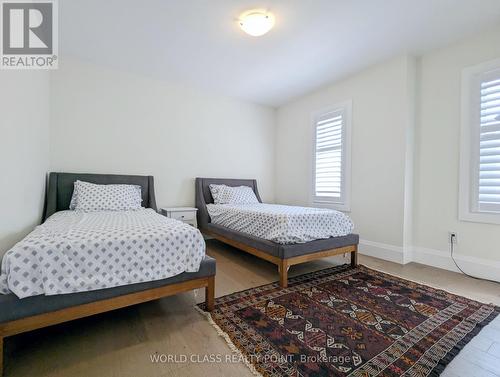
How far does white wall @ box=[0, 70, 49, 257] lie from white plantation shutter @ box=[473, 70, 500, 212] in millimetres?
4128

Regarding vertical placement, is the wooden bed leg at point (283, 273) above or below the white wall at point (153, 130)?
below

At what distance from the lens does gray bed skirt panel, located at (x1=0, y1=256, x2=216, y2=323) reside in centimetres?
119

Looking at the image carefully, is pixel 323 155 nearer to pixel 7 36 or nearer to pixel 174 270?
pixel 174 270

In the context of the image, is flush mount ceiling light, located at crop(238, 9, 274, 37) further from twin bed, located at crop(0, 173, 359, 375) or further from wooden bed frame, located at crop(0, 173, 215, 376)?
wooden bed frame, located at crop(0, 173, 215, 376)

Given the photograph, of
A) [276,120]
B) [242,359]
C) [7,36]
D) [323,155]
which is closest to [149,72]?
[7,36]

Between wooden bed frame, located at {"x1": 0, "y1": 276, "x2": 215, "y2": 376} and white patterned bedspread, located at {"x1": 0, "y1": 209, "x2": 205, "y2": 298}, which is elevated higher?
white patterned bedspread, located at {"x1": 0, "y1": 209, "x2": 205, "y2": 298}

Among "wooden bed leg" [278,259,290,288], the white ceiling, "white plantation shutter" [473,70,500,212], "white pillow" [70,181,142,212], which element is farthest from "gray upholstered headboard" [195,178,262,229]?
"white plantation shutter" [473,70,500,212]

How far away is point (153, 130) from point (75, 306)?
9.29 ft

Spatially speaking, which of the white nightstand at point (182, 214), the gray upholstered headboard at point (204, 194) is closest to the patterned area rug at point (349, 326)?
the white nightstand at point (182, 214)

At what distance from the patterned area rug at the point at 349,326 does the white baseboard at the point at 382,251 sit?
27.8 inches

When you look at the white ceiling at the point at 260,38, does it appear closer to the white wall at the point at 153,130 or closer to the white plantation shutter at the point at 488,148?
the white wall at the point at 153,130

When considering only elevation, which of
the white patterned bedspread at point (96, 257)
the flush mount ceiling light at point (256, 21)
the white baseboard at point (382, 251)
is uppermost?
the flush mount ceiling light at point (256, 21)

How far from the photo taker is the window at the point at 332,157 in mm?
3650

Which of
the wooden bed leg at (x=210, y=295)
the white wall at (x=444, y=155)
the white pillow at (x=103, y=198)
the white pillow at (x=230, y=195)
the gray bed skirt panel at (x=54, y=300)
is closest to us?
the gray bed skirt panel at (x=54, y=300)
